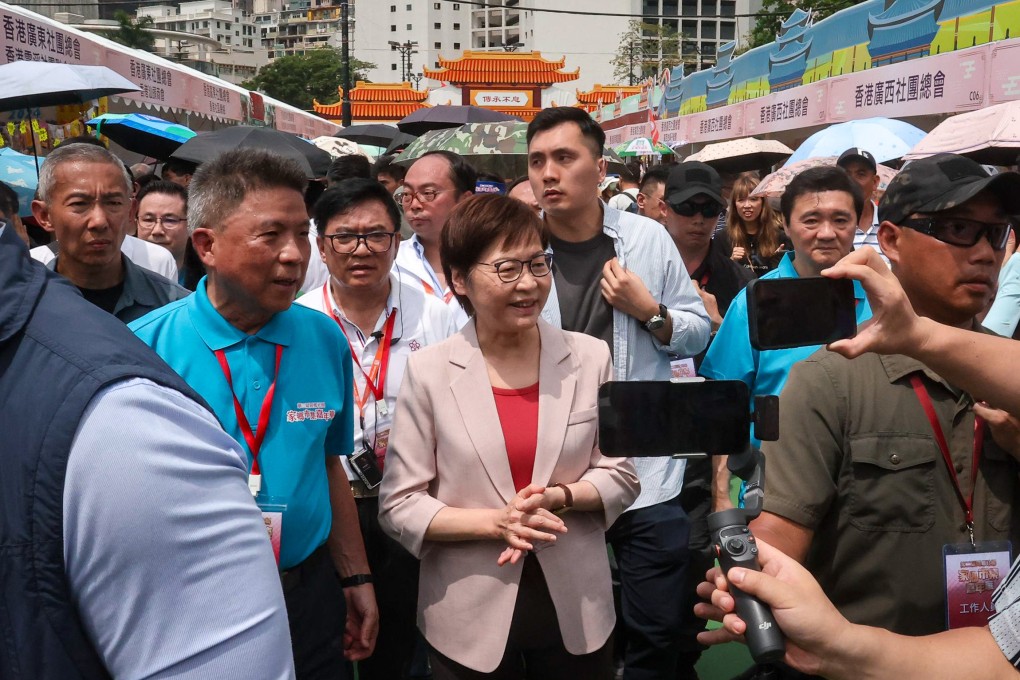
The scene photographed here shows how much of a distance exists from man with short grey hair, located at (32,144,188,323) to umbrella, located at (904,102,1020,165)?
16.2 feet

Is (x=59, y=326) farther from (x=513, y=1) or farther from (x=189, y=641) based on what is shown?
(x=513, y=1)

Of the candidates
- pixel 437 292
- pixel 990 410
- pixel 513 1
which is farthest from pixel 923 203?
pixel 513 1

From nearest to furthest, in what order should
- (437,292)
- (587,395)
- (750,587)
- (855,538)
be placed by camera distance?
(750,587) → (855,538) → (587,395) → (437,292)

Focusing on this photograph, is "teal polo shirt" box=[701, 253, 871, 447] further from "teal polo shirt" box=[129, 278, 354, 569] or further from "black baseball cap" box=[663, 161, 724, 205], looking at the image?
"teal polo shirt" box=[129, 278, 354, 569]

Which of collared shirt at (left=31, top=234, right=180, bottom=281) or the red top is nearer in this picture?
the red top

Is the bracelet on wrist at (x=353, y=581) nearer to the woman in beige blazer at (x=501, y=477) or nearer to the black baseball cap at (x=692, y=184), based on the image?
the woman in beige blazer at (x=501, y=477)

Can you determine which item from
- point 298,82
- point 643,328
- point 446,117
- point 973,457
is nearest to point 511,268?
point 643,328

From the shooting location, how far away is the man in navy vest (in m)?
0.94

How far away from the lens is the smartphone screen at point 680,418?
131 cm

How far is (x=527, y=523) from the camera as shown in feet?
7.29

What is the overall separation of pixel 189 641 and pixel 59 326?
0.37 metres

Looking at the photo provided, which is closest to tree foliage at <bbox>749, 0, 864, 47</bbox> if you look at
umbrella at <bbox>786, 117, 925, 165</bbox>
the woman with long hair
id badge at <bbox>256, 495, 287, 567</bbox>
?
umbrella at <bbox>786, 117, 925, 165</bbox>

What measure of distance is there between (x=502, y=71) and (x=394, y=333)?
55071mm

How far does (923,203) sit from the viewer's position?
1.95 meters
